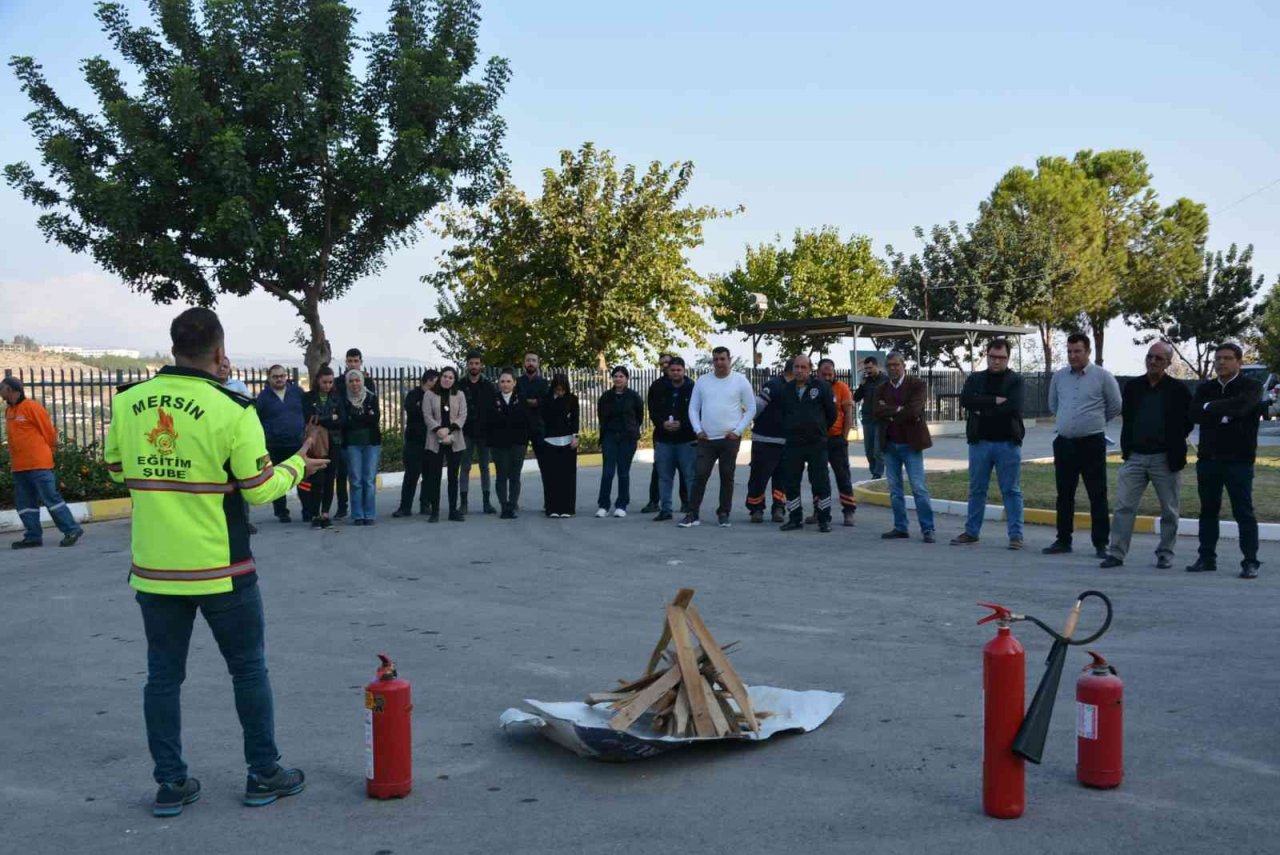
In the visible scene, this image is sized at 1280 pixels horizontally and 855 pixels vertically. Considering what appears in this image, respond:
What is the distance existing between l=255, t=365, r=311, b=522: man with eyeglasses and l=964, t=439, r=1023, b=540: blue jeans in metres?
7.10

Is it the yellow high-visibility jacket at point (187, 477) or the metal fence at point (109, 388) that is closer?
the yellow high-visibility jacket at point (187, 477)

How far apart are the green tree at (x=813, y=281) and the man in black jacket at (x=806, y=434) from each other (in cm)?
4197

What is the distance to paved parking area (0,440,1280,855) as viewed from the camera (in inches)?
167

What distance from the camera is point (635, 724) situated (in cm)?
525

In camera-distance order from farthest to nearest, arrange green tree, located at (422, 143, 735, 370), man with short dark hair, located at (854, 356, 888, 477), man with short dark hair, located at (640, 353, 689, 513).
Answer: green tree, located at (422, 143, 735, 370) < man with short dark hair, located at (854, 356, 888, 477) < man with short dark hair, located at (640, 353, 689, 513)

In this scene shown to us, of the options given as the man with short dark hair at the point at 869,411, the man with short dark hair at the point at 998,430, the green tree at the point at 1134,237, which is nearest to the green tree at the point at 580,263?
the man with short dark hair at the point at 869,411

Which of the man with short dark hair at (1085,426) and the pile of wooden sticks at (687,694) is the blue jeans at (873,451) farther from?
the pile of wooden sticks at (687,694)

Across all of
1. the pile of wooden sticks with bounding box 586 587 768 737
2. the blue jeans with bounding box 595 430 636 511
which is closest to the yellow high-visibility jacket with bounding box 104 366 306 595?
the pile of wooden sticks with bounding box 586 587 768 737

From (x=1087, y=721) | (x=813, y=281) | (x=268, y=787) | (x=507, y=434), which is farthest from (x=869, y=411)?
(x=813, y=281)

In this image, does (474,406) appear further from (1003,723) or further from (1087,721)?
(1003,723)

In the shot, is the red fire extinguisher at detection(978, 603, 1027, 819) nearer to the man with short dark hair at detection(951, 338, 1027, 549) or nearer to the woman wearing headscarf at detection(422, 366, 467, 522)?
the man with short dark hair at detection(951, 338, 1027, 549)

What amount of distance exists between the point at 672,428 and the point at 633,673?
746 centimetres

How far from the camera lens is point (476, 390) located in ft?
47.6

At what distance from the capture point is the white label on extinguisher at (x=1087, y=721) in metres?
4.50
